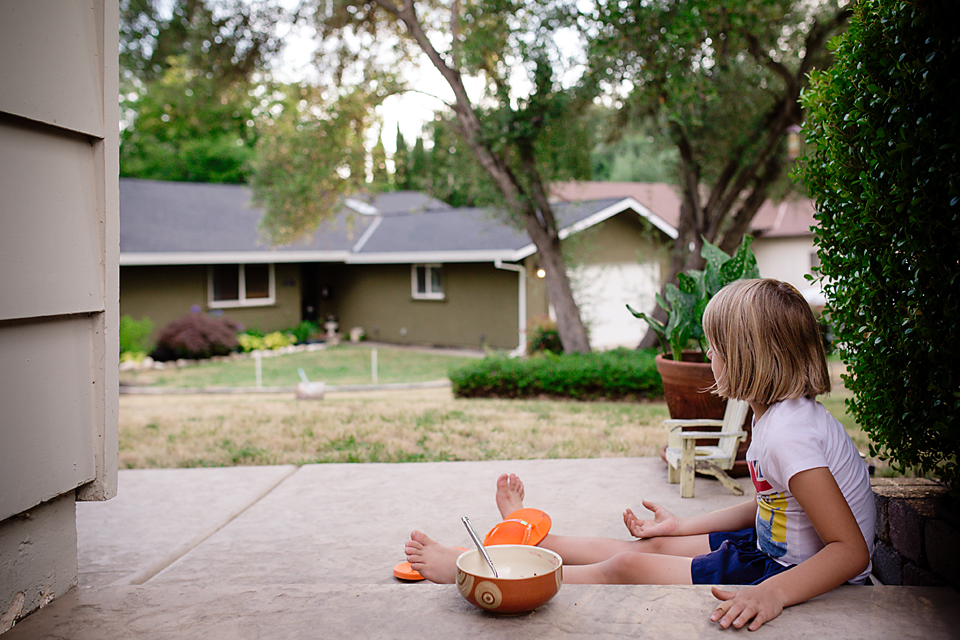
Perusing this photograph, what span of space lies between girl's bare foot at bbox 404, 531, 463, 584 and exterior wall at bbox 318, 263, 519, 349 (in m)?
14.5

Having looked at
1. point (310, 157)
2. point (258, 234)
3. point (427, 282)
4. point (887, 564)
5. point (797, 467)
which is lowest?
point (887, 564)

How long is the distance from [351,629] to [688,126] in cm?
967

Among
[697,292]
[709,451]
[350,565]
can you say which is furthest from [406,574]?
[697,292]

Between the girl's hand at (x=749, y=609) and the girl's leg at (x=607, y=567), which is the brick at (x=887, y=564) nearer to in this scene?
the girl's leg at (x=607, y=567)

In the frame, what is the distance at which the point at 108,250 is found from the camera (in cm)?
209

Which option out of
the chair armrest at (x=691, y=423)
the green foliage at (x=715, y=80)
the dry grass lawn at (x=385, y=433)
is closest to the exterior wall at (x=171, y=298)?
the dry grass lawn at (x=385, y=433)

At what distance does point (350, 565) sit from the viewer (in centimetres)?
281

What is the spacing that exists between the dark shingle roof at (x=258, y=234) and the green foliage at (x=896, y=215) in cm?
1262

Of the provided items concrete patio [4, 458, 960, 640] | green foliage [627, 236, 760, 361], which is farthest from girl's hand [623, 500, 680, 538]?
green foliage [627, 236, 760, 361]

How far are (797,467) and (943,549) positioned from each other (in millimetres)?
683

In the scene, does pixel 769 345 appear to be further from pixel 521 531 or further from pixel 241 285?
pixel 241 285

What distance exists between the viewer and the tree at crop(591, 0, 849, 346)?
8109 mm

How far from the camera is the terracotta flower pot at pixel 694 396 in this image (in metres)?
3.79

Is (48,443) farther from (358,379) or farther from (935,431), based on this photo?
(358,379)
